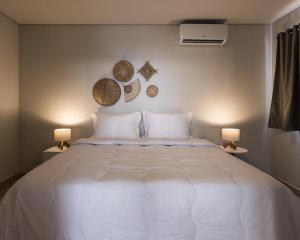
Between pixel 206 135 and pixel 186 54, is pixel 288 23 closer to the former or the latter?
pixel 186 54

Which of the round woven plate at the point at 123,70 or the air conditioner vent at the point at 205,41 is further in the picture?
the round woven plate at the point at 123,70

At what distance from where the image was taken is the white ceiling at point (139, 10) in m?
2.86

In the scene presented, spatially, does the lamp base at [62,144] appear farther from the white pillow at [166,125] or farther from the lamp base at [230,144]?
the lamp base at [230,144]

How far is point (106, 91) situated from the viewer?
11.9 feet

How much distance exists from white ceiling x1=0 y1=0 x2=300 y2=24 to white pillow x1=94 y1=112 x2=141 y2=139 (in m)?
1.33

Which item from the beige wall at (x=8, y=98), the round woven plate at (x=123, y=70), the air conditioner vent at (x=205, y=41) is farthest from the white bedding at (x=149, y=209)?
the air conditioner vent at (x=205, y=41)

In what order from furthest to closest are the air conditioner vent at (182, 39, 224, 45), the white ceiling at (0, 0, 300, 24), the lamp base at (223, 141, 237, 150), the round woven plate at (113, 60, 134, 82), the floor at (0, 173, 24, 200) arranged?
1. the round woven plate at (113, 60, 134, 82)
2. the air conditioner vent at (182, 39, 224, 45)
3. the lamp base at (223, 141, 237, 150)
4. the floor at (0, 173, 24, 200)
5. the white ceiling at (0, 0, 300, 24)

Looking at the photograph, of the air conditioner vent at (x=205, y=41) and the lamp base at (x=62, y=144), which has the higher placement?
the air conditioner vent at (x=205, y=41)

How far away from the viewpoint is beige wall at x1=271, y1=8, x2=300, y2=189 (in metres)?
3.06

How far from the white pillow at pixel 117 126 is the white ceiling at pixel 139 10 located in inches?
52.4

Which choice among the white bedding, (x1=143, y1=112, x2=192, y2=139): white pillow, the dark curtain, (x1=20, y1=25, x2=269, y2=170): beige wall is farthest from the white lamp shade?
the dark curtain

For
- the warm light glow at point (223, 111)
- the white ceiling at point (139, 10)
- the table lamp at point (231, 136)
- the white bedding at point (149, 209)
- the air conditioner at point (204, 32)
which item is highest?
the white ceiling at point (139, 10)

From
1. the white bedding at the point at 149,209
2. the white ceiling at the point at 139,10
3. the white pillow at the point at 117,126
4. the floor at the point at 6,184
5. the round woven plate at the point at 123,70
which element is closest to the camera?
the white bedding at the point at 149,209

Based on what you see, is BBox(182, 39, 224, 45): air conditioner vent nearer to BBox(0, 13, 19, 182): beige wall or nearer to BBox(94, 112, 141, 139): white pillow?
BBox(94, 112, 141, 139): white pillow
